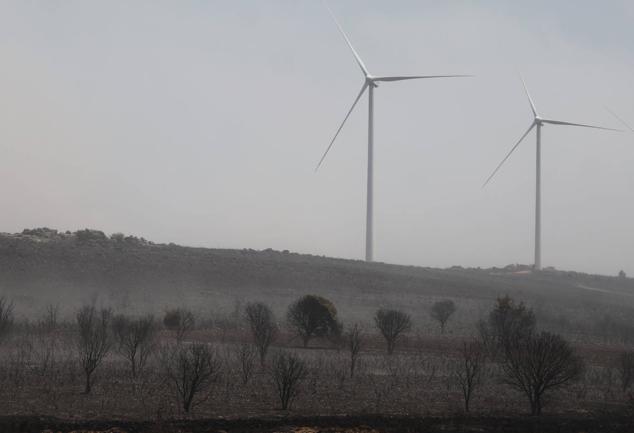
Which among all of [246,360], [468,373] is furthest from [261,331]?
[468,373]

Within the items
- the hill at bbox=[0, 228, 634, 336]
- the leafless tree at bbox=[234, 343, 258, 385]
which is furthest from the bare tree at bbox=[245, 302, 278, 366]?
the hill at bbox=[0, 228, 634, 336]

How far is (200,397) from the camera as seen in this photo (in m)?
29.2

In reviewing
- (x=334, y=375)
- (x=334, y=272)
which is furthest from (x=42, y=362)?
(x=334, y=272)

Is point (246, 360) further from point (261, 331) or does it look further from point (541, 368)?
point (541, 368)

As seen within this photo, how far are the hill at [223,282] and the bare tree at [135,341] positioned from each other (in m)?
21.2

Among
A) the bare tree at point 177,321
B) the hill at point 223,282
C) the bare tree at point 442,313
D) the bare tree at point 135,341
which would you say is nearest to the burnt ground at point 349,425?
the bare tree at point 135,341

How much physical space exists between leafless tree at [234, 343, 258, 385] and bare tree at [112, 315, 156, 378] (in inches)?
163

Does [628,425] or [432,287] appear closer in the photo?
[628,425]

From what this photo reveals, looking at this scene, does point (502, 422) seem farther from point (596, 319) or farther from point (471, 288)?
point (471, 288)

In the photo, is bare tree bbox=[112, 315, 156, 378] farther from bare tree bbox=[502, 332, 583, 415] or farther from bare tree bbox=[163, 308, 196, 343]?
bare tree bbox=[502, 332, 583, 415]

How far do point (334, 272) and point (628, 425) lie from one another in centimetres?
5930

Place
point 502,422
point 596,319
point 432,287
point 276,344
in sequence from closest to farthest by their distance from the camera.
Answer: point 502,422 → point 276,344 → point 596,319 → point 432,287

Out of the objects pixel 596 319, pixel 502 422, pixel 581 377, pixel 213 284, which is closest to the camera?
pixel 502 422

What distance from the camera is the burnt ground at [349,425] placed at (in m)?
23.0
